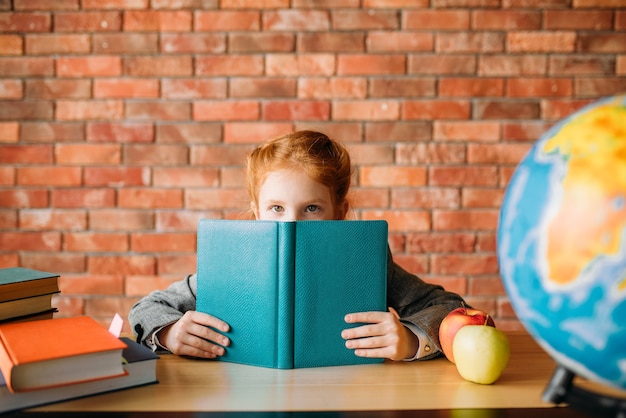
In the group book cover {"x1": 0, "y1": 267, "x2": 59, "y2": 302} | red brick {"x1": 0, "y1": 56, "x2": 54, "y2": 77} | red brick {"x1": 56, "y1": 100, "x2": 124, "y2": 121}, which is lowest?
book cover {"x1": 0, "y1": 267, "x2": 59, "y2": 302}

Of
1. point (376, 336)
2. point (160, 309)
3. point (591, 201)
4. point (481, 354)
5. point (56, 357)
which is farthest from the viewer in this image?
point (160, 309)

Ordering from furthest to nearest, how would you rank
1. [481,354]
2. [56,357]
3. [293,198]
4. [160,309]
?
[293,198], [160,309], [481,354], [56,357]

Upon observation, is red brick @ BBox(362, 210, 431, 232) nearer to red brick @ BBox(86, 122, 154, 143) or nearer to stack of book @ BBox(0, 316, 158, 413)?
red brick @ BBox(86, 122, 154, 143)

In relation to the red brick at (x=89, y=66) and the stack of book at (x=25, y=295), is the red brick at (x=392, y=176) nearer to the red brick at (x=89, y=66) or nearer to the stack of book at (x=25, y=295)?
the red brick at (x=89, y=66)

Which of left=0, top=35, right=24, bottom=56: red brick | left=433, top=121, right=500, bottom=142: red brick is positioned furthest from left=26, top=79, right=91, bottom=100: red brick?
left=433, top=121, right=500, bottom=142: red brick

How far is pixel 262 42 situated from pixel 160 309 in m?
1.14

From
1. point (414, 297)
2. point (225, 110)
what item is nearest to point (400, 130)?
point (225, 110)

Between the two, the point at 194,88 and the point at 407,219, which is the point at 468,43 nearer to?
the point at 407,219

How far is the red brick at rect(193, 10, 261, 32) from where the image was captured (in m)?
1.90

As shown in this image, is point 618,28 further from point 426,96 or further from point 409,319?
point 409,319

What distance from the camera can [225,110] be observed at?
1.93 metres

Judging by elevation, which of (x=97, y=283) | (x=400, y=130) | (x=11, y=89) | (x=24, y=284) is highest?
(x=11, y=89)

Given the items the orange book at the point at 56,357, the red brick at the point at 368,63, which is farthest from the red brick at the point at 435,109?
the orange book at the point at 56,357

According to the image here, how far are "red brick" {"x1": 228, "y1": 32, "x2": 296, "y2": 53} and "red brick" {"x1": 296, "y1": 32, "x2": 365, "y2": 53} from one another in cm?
4
